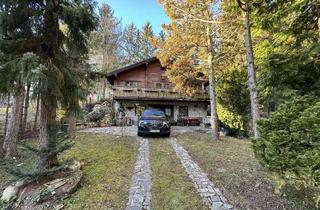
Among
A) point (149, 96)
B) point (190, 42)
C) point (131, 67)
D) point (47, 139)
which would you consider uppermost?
point (131, 67)

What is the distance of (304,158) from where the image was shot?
11.5 ft

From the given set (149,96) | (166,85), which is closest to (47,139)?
(149,96)

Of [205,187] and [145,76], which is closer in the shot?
[205,187]

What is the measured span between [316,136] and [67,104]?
5372 mm

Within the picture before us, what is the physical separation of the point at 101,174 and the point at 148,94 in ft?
54.1

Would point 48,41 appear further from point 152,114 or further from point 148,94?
point 148,94

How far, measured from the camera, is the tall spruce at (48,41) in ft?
17.3

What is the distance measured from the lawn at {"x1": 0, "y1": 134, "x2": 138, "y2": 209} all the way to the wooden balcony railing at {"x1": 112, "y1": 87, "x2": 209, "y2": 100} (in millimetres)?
12049

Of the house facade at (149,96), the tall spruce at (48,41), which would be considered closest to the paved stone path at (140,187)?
the tall spruce at (48,41)

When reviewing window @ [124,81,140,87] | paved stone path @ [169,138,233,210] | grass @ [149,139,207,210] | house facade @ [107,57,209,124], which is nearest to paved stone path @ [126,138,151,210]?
grass @ [149,139,207,210]

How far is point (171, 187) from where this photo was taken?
5371mm

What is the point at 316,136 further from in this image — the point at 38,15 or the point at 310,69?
the point at 38,15

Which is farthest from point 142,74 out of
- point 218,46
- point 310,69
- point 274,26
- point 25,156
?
point 310,69

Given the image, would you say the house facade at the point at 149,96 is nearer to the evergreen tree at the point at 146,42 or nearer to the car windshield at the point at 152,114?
the car windshield at the point at 152,114
